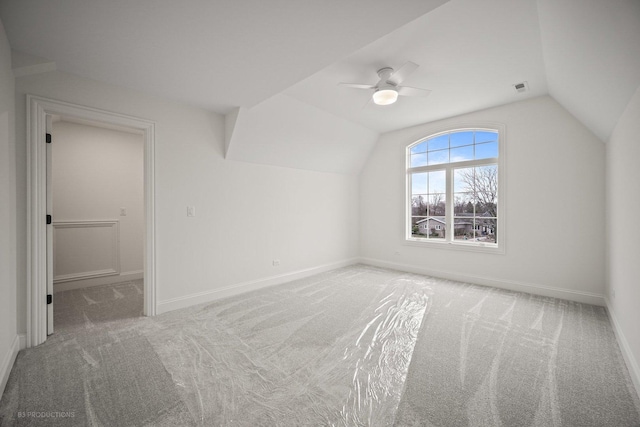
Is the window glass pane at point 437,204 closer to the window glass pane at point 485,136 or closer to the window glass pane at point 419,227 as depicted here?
the window glass pane at point 419,227

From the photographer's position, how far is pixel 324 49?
201 cm

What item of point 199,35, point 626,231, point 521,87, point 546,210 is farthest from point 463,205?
point 199,35

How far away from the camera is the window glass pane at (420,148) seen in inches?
190

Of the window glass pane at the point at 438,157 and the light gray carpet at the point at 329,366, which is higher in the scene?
the window glass pane at the point at 438,157

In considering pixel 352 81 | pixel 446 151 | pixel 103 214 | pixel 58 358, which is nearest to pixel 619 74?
pixel 352 81

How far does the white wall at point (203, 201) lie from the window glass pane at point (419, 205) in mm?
1927

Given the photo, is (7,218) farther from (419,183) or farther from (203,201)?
(419,183)

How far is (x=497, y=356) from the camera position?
6.98ft

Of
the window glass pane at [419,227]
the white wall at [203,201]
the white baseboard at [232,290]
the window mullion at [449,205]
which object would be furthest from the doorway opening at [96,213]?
the window mullion at [449,205]

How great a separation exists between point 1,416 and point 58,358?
2.07 ft

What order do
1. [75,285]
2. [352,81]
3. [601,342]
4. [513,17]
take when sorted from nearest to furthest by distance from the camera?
[513,17], [601,342], [352,81], [75,285]

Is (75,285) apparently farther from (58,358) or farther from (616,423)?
(616,423)

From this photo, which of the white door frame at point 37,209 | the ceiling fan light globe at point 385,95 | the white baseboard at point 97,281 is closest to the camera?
the white door frame at point 37,209

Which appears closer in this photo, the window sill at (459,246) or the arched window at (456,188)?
the window sill at (459,246)
